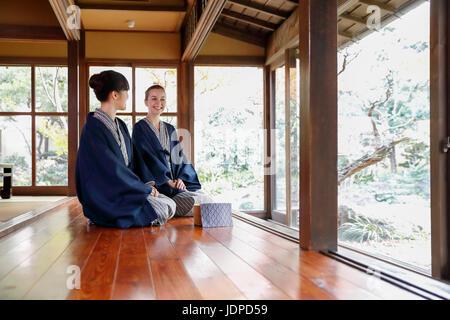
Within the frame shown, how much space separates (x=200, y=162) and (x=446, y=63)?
5027mm

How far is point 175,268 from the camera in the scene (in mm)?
2033

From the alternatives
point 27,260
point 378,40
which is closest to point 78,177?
point 27,260

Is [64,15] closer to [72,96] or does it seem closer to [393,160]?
[72,96]

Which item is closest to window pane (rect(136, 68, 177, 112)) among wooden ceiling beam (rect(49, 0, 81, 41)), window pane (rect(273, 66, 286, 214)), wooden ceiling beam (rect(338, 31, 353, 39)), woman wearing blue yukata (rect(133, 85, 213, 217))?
wooden ceiling beam (rect(49, 0, 81, 41))

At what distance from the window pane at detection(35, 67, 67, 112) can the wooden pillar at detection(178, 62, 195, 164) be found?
191cm

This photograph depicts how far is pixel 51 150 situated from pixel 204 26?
12.1ft

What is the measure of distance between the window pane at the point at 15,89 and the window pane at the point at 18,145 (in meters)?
0.18

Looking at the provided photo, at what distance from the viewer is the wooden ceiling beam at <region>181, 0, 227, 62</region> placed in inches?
170

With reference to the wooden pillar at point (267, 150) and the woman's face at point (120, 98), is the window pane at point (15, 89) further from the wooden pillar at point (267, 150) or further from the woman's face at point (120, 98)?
the woman's face at point (120, 98)

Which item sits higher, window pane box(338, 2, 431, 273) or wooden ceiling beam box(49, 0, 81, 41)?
wooden ceiling beam box(49, 0, 81, 41)

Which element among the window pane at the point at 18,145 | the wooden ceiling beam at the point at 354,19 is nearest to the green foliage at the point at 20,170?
the window pane at the point at 18,145

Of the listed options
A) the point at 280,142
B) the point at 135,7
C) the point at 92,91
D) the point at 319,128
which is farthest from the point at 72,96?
the point at 319,128

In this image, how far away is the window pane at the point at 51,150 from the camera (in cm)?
729

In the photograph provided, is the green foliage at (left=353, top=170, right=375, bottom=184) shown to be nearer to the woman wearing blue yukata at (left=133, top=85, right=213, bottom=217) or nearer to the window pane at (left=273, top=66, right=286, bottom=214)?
the woman wearing blue yukata at (left=133, top=85, right=213, bottom=217)
